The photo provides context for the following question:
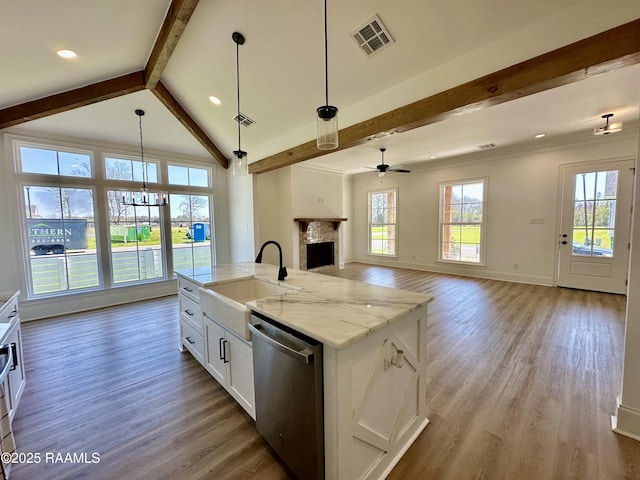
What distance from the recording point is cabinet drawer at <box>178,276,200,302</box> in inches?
98.1

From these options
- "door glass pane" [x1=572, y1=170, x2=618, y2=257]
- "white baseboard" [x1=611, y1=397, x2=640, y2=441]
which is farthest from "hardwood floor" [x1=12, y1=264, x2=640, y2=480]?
"door glass pane" [x1=572, y1=170, x2=618, y2=257]

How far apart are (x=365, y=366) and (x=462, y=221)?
20.1ft

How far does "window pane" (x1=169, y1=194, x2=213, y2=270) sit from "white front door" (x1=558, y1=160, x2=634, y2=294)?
711cm

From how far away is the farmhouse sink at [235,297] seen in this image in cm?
173

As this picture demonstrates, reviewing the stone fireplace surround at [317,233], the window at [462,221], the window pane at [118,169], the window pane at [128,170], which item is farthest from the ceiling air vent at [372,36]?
the window at [462,221]

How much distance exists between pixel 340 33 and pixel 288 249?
14.7ft

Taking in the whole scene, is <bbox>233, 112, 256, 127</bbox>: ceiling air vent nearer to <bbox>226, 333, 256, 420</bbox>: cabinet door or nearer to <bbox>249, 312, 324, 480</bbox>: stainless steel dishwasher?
<bbox>226, 333, 256, 420</bbox>: cabinet door

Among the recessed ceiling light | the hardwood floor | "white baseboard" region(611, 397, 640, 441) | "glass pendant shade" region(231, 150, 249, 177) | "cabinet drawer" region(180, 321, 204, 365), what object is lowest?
the hardwood floor

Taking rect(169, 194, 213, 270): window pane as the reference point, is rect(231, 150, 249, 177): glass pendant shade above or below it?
above

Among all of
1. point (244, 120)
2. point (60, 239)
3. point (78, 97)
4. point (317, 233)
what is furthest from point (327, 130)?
point (317, 233)

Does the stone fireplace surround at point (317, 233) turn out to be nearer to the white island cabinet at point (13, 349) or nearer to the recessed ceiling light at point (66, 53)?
the recessed ceiling light at point (66, 53)

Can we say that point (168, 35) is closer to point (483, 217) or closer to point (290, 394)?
point (290, 394)

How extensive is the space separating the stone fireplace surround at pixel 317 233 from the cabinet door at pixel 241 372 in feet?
14.7

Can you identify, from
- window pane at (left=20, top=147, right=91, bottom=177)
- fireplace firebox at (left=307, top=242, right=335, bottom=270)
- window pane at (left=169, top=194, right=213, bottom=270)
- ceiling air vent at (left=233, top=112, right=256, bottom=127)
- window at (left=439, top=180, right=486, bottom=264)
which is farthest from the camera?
fireplace firebox at (left=307, top=242, right=335, bottom=270)
